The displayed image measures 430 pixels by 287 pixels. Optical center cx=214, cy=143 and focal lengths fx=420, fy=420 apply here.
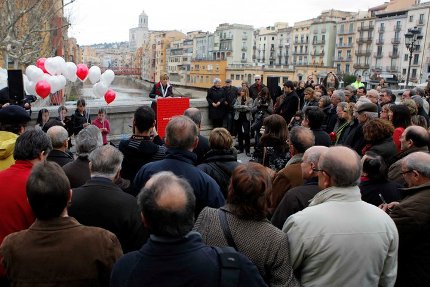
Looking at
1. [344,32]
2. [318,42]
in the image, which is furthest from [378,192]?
[318,42]

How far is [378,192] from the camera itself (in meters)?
3.18

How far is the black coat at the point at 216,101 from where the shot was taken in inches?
384

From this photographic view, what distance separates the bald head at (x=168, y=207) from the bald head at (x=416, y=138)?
300 centimetres

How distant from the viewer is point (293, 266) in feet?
7.70

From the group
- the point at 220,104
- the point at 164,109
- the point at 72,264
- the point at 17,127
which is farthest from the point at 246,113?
the point at 72,264

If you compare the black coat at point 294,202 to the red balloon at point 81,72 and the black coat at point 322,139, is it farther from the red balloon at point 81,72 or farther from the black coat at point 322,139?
the red balloon at point 81,72

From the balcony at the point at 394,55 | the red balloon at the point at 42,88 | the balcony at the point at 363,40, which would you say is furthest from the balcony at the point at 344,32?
the red balloon at the point at 42,88

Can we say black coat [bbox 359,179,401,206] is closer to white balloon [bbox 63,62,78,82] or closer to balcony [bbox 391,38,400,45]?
white balloon [bbox 63,62,78,82]

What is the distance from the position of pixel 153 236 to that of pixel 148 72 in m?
129

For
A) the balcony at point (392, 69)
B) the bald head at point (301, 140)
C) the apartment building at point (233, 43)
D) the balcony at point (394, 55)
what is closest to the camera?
the bald head at point (301, 140)

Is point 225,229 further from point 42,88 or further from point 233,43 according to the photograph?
point 233,43

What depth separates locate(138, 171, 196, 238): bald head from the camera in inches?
69.0

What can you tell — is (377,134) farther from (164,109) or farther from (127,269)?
(164,109)

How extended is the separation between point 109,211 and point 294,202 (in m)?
1.22
